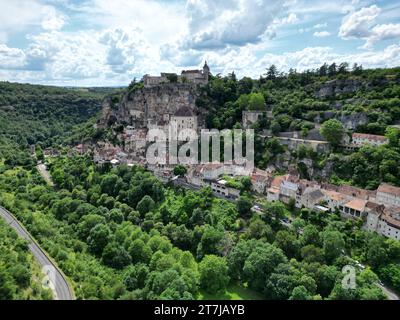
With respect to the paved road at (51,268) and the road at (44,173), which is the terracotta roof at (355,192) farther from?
the road at (44,173)

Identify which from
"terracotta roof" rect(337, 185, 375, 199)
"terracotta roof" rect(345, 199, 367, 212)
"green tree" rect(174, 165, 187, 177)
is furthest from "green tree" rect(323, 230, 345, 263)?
"green tree" rect(174, 165, 187, 177)

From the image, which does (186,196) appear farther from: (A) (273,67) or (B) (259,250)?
(A) (273,67)

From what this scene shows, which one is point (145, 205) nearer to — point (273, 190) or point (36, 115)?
point (273, 190)

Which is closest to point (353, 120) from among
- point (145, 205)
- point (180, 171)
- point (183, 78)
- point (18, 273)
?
point (180, 171)

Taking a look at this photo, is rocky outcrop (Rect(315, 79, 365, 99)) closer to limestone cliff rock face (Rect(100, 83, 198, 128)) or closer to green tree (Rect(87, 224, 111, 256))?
limestone cliff rock face (Rect(100, 83, 198, 128))

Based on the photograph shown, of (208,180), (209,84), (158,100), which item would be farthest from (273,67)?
(208,180)

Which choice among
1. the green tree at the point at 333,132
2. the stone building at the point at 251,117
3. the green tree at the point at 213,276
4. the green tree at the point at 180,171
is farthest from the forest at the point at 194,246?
Answer: the stone building at the point at 251,117
